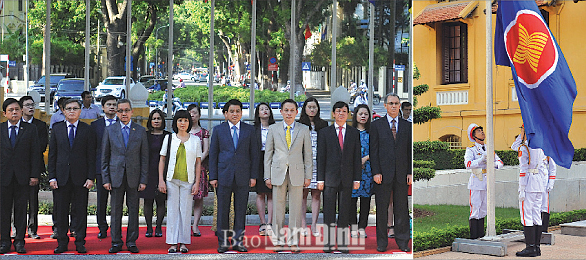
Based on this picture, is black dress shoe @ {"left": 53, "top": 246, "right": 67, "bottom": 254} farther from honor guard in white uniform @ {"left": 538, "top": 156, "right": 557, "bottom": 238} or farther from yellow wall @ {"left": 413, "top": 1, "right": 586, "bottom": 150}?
yellow wall @ {"left": 413, "top": 1, "right": 586, "bottom": 150}

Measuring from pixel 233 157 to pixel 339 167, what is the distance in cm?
105

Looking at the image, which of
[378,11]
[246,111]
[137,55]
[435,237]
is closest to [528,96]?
[435,237]

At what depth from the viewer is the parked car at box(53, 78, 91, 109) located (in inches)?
407

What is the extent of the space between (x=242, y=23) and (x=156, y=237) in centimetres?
454

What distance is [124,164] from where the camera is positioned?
6.87 meters

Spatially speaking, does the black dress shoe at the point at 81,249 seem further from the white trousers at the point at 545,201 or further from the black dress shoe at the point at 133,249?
the white trousers at the point at 545,201

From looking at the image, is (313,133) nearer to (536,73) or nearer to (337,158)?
(337,158)

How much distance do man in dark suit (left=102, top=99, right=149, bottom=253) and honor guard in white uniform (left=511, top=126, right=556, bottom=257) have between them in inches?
150

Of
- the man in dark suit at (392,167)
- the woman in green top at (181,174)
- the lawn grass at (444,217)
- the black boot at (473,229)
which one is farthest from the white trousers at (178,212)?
the black boot at (473,229)

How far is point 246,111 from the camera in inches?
436

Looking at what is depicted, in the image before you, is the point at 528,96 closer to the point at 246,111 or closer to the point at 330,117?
the point at 330,117

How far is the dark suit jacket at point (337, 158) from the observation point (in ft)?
22.8

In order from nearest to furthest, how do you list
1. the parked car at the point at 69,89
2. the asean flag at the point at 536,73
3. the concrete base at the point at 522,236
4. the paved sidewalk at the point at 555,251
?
the paved sidewalk at the point at 555,251
the asean flag at the point at 536,73
the concrete base at the point at 522,236
the parked car at the point at 69,89

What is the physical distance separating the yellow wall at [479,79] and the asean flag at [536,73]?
290cm
